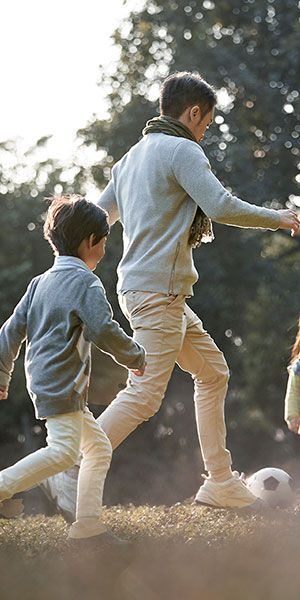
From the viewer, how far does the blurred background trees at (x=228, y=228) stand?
28109 millimetres

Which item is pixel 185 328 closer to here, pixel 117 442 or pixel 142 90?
pixel 117 442

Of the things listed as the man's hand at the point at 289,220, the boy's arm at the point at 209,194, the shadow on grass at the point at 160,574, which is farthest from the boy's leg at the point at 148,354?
the shadow on grass at the point at 160,574

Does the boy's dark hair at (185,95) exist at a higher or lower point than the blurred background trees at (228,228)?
higher

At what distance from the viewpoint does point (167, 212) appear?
6.55 meters

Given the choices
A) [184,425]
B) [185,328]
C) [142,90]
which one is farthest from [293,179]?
[185,328]

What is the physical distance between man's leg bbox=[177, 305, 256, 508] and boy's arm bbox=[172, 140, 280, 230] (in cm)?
69

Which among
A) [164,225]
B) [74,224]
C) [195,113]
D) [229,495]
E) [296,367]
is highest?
[195,113]

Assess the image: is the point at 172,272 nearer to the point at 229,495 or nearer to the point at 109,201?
the point at 109,201

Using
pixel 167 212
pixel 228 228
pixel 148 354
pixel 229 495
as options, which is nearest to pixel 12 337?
pixel 148 354

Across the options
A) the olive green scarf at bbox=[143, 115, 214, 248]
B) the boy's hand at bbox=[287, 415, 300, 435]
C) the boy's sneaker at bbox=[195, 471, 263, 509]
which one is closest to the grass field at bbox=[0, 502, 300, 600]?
the boy's sneaker at bbox=[195, 471, 263, 509]

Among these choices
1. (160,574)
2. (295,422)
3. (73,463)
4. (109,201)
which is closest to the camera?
(160,574)

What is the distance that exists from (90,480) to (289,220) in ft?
5.29

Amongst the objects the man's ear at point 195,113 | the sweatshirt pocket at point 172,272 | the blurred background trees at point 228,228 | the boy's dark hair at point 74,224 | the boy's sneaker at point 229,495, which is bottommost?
the blurred background trees at point 228,228

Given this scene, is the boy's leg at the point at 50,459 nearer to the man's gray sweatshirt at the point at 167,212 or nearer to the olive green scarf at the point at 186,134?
the man's gray sweatshirt at the point at 167,212
